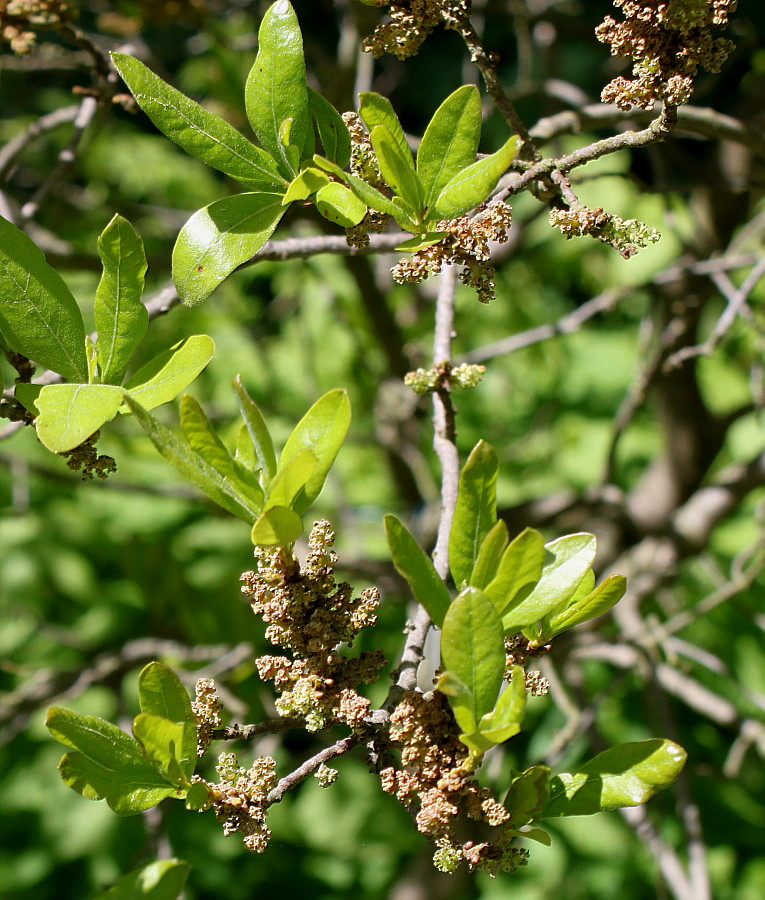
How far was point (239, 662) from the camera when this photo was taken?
1.51 m

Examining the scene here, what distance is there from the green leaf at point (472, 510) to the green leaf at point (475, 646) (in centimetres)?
8

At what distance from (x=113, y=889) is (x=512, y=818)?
25 centimetres

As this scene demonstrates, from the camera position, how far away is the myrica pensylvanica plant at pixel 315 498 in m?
0.50

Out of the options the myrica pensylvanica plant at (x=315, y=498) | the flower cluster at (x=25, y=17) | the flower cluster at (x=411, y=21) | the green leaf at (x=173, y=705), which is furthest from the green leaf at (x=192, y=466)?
the flower cluster at (x=25, y=17)

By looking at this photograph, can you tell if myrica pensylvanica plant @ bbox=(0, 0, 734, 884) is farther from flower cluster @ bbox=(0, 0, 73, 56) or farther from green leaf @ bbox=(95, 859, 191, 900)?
flower cluster @ bbox=(0, 0, 73, 56)

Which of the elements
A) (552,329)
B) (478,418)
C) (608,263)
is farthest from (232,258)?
(608,263)

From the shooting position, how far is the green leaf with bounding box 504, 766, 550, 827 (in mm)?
512

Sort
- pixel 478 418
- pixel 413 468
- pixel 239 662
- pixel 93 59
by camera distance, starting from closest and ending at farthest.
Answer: pixel 93 59, pixel 239 662, pixel 413 468, pixel 478 418

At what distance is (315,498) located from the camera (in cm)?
53

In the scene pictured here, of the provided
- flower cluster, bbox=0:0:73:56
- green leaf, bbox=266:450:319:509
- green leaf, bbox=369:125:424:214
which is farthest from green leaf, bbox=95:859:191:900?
flower cluster, bbox=0:0:73:56

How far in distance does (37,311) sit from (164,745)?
307mm

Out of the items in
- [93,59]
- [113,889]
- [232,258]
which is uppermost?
[93,59]

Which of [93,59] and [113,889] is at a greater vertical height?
[93,59]

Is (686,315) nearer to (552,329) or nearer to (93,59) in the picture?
(552,329)
